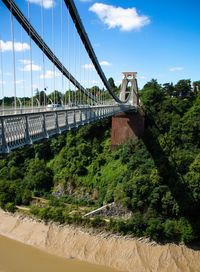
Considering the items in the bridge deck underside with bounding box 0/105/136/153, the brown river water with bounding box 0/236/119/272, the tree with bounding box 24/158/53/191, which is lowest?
the brown river water with bounding box 0/236/119/272

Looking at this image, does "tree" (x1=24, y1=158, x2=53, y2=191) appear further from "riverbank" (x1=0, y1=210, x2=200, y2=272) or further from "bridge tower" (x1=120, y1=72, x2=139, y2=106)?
"bridge tower" (x1=120, y1=72, x2=139, y2=106)

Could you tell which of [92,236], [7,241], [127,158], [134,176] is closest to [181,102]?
[127,158]

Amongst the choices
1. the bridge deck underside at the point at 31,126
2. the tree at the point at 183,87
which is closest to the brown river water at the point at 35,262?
the bridge deck underside at the point at 31,126

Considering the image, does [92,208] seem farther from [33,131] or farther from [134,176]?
[33,131]

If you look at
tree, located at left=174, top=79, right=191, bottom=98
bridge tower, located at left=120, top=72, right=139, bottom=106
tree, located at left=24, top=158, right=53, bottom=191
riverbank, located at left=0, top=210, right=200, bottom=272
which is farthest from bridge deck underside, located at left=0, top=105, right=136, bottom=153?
tree, located at left=174, top=79, right=191, bottom=98

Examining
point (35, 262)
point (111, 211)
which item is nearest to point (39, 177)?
point (111, 211)

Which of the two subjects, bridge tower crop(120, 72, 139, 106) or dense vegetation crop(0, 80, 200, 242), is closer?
dense vegetation crop(0, 80, 200, 242)

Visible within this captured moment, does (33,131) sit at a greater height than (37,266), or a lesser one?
greater

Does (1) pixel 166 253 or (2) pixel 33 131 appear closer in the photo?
(2) pixel 33 131
